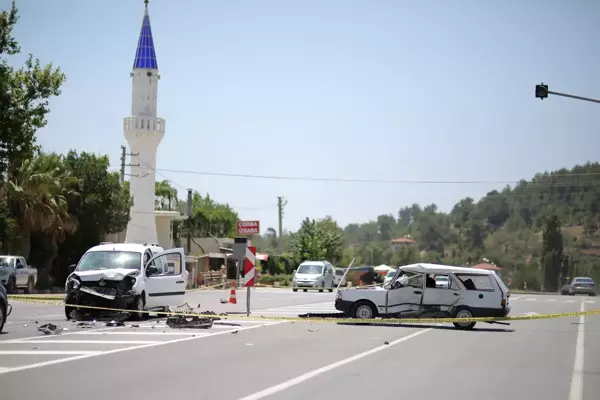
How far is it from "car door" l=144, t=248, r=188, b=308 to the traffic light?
12228 mm

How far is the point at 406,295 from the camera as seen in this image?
19.9m

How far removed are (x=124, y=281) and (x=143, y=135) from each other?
38.5 meters

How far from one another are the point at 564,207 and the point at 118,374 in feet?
467

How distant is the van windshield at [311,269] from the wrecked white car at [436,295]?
28064 mm

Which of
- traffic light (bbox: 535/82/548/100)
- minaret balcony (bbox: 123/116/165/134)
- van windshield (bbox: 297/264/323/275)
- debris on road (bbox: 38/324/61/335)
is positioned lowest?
debris on road (bbox: 38/324/61/335)

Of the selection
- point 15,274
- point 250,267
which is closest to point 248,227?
point 15,274

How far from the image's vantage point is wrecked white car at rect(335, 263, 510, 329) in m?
19.7

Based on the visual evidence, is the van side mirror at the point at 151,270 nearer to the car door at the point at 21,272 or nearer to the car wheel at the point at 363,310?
the car wheel at the point at 363,310

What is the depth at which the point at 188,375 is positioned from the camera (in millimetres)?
11062

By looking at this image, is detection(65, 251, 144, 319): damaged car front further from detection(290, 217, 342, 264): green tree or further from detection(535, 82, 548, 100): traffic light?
detection(290, 217, 342, 264): green tree

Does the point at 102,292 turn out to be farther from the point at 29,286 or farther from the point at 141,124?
the point at 141,124

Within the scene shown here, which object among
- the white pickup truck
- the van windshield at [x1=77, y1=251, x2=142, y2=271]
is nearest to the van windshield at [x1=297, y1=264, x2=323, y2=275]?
the white pickup truck

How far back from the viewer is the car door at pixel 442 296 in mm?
19750

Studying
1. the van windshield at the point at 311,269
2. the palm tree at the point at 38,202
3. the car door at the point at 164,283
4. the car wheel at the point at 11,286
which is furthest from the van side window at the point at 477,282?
the palm tree at the point at 38,202
